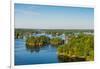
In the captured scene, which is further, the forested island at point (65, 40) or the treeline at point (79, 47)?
the treeline at point (79, 47)

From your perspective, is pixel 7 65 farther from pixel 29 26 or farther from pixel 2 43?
pixel 29 26

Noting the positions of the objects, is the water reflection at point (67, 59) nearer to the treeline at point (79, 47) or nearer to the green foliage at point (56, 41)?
the treeline at point (79, 47)

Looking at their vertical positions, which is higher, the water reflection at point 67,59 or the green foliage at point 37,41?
the green foliage at point 37,41

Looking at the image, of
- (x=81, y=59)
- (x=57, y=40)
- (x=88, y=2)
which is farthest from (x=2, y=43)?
(x=88, y=2)

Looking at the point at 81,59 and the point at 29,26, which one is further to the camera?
the point at 81,59

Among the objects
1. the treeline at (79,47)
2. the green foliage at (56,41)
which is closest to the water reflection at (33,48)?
the green foliage at (56,41)

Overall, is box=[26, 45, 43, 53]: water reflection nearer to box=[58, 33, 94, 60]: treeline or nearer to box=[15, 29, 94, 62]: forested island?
box=[15, 29, 94, 62]: forested island
